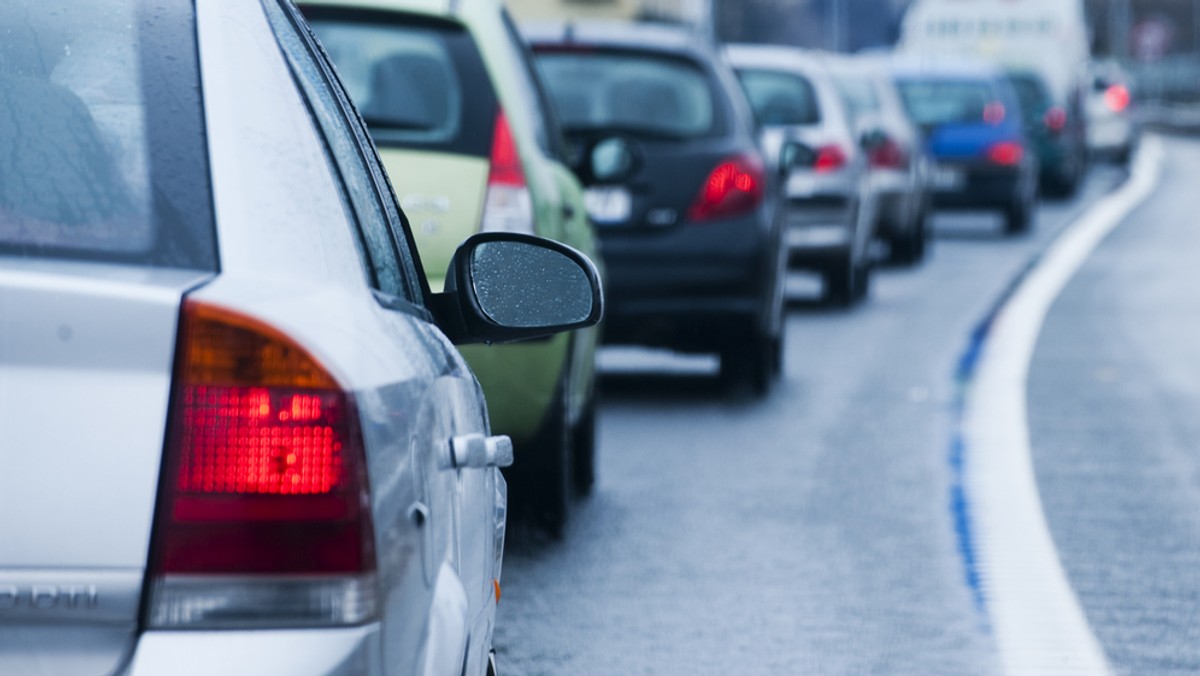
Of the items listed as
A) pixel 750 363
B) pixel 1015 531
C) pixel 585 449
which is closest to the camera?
pixel 1015 531

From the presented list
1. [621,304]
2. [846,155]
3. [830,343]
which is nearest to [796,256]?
[846,155]

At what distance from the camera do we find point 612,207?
1144 centimetres

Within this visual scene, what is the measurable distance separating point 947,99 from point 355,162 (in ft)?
77.9

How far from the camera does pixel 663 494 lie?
28.5 feet

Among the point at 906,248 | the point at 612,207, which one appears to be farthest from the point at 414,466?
the point at 906,248

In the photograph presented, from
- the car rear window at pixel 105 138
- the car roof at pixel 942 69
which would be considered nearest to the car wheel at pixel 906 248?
the car roof at pixel 942 69

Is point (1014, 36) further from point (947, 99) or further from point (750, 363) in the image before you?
point (750, 363)

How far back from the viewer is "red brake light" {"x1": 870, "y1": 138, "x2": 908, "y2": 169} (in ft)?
69.6

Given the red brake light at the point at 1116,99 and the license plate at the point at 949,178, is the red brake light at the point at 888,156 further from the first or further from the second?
the red brake light at the point at 1116,99

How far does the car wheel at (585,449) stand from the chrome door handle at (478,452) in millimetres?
4404

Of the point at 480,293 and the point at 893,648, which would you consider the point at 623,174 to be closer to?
the point at 893,648

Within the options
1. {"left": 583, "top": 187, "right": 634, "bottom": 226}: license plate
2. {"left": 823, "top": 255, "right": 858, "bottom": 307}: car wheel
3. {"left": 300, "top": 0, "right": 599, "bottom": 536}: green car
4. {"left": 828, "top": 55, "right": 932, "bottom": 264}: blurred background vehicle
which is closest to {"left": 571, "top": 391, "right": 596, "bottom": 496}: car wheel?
{"left": 300, "top": 0, "right": 599, "bottom": 536}: green car

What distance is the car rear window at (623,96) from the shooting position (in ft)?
37.8

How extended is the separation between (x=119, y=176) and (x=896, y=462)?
282 inches
